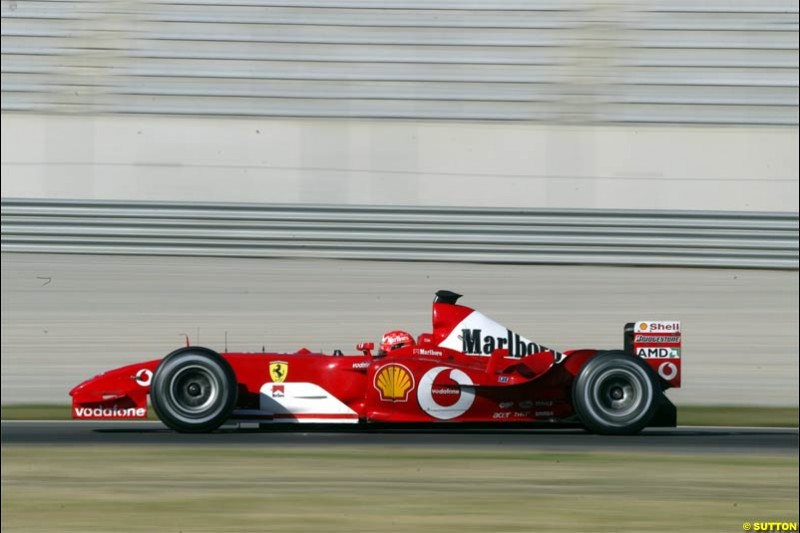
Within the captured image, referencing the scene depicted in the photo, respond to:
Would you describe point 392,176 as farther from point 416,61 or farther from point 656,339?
point 656,339

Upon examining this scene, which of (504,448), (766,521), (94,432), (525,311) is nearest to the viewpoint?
(766,521)

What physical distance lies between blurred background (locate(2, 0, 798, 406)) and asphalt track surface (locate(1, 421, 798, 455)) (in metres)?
3.46

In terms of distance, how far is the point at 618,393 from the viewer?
882 cm

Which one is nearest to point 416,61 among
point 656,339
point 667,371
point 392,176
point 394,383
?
point 392,176

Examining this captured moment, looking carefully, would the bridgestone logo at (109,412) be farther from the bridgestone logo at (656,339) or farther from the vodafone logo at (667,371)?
the vodafone logo at (667,371)

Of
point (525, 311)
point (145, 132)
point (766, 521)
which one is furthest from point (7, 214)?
point (766, 521)

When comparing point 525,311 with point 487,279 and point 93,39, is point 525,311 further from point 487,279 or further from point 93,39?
point 93,39

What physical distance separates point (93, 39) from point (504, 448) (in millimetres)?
9244

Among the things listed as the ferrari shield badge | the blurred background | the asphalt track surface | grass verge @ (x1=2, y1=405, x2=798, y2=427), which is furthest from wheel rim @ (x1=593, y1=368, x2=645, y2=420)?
the blurred background

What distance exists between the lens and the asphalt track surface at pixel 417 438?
27.8ft

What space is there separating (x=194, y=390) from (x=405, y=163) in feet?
20.6

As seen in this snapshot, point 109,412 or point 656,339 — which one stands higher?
point 656,339

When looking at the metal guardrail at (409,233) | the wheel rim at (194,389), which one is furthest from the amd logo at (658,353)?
the metal guardrail at (409,233)

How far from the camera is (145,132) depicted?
48.0 feet
